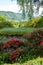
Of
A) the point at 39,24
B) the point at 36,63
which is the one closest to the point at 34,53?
the point at 36,63

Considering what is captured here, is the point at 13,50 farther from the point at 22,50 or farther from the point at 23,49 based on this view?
the point at 22,50

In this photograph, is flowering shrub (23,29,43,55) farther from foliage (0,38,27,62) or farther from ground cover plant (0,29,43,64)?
foliage (0,38,27,62)

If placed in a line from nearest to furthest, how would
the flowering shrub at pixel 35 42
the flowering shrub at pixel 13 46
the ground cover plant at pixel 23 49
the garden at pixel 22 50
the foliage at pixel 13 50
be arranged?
1. the garden at pixel 22 50
2. the ground cover plant at pixel 23 49
3. the flowering shrub at pixel 35 42
4. the foliage at pixel 13 50
5. the flowering shrub at pixel 13 46

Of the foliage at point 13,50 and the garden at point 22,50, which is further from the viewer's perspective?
the foliage at point 13,50

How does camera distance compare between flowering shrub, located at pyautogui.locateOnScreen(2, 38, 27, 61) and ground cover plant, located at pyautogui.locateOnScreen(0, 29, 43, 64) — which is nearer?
ground cover plant, located at pyautogui.locateOnScreen(0, 29, 43, 64)

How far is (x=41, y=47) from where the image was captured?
1551 centimetres

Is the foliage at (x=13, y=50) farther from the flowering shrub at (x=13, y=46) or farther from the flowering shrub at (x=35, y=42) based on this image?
the flowering shrub at (x=35, y=42)

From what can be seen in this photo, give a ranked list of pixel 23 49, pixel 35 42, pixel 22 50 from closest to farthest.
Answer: pixel 22 50 < pixel 23 49 < pixel 35 42

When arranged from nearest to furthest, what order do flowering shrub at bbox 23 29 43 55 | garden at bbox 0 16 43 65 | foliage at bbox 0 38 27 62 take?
garden at bbox 0 16 43 65
flowering shrub at bbox 23 29 43 55
foliage at bbox 0 38 27 62

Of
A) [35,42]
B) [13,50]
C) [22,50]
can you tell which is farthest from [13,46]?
[22,50]

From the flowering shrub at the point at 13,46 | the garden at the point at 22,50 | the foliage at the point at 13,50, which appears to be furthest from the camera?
the flowering shrub at the point at 13,46

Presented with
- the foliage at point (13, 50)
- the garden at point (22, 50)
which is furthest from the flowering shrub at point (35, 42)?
the foliage at point (13, 50)

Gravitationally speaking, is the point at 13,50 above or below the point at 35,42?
below

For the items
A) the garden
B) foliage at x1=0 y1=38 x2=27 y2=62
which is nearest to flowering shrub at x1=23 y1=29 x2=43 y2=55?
the garden
